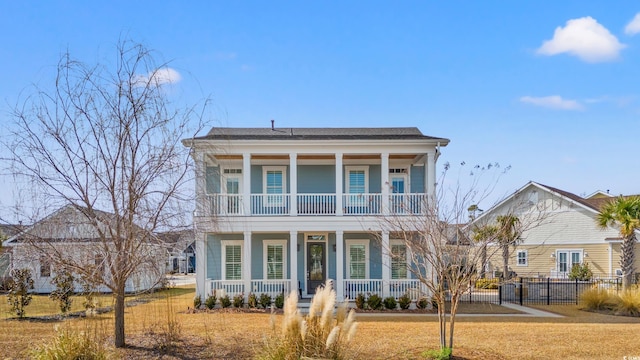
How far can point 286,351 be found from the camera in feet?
24.2

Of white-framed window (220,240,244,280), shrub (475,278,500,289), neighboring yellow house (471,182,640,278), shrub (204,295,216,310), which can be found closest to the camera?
shrub (475,278,500,289)

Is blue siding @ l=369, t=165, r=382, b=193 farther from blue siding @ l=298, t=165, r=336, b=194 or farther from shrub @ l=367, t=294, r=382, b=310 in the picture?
shrub @ l=367, t=294, r=382, b=310

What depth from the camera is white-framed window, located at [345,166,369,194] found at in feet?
68.7

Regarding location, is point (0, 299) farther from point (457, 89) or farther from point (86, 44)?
point (457, 89)

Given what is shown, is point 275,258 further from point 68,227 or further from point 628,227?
point 628,227

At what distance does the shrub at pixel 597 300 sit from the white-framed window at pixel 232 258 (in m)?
12.5

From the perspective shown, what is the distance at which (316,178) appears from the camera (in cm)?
2108

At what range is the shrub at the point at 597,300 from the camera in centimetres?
1779

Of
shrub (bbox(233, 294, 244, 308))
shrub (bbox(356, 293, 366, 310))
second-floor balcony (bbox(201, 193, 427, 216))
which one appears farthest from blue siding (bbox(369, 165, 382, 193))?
shrub (bbox(233, 294, 244, 308))

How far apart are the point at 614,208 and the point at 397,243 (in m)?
9.22

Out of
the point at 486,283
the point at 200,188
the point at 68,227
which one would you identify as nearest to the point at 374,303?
the point at 486,283

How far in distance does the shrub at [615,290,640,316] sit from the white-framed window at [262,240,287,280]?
1162cm

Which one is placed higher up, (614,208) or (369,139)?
(369,139)

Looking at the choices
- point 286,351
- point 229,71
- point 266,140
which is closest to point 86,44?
point 229,71
